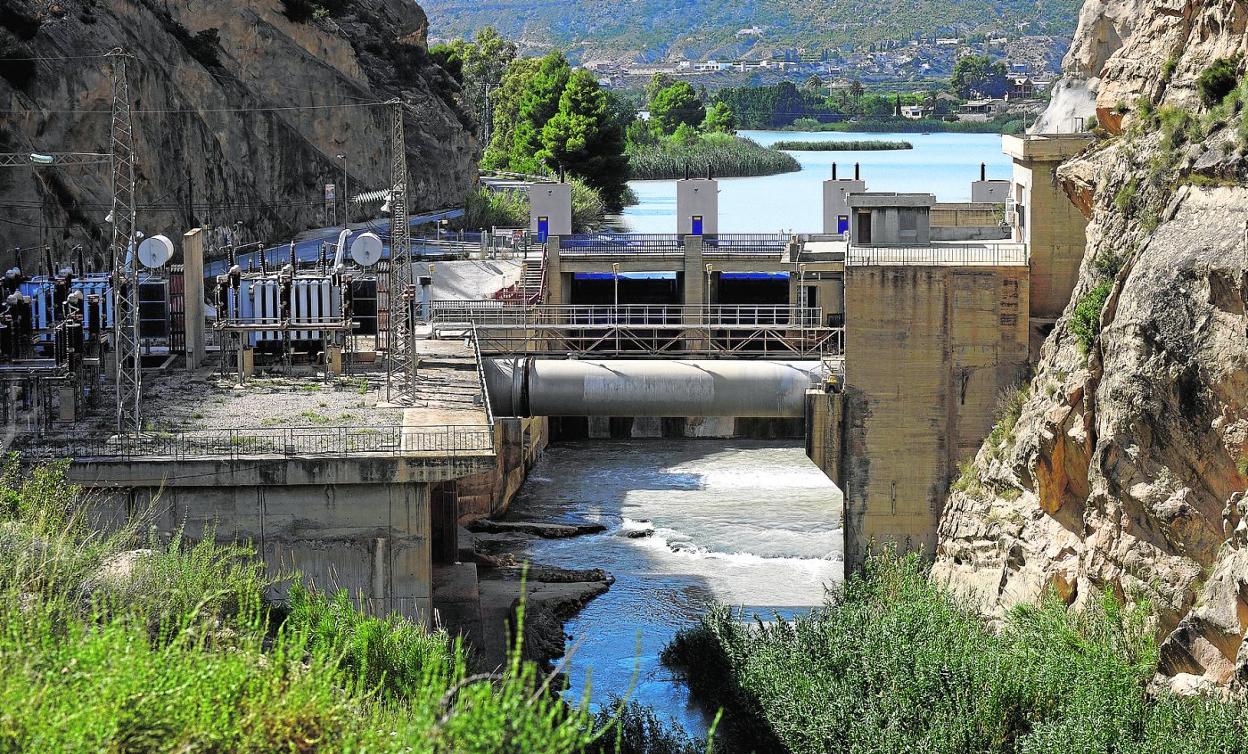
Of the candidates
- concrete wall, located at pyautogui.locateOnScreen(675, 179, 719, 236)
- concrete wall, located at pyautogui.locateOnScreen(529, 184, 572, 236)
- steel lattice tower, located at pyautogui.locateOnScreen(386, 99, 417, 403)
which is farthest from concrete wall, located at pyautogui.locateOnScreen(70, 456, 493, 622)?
concrete wall, located at pyautogui.locateOnScreen(529, 184, 572, 236)

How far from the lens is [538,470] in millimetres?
61031

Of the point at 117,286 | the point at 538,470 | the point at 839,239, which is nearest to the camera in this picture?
the point at 117,286

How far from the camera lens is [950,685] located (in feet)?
101

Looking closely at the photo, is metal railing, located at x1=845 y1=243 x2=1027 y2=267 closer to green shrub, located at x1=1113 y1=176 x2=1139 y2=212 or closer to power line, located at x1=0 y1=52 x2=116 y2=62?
green shrub, located at x1=1113 y1=176 x2=1139 y2=212

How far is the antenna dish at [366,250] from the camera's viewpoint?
46469 millimetres

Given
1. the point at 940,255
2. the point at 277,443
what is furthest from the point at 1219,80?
the point at 277,443

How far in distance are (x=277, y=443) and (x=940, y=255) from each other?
16591 mm

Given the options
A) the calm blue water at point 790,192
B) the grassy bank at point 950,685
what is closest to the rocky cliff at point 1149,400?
the grassy bank at point 950,685

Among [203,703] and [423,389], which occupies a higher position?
[423,389]

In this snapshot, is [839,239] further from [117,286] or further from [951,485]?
[117,286]

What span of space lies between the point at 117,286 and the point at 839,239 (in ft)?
117

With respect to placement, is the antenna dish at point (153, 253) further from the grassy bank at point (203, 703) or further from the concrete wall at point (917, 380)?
the grassy bank at point (203, 703)

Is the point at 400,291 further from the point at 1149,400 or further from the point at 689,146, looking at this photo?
the point at 689,146

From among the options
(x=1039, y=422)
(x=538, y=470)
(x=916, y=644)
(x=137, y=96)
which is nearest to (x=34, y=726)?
(x=916, y=644)
